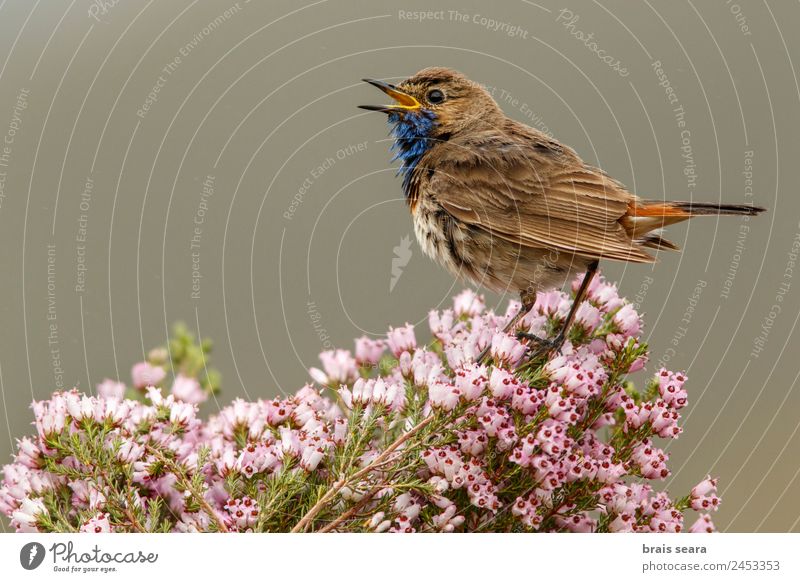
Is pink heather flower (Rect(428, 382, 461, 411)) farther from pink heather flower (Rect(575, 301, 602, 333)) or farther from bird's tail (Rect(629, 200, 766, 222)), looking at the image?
bird's tail (Rect(629, 200, 766, 222))

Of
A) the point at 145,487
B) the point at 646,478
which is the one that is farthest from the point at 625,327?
the point at 145,487

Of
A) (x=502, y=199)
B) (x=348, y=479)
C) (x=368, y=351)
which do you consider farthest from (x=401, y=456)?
(x=502, y=199)

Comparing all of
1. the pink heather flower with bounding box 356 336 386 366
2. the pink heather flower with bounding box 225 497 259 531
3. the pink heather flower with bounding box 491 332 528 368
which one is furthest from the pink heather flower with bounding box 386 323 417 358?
the pink heather flower with bounding box 225 497 259 531

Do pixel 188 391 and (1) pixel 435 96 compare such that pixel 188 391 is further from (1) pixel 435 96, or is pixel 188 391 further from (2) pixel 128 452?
(1) pixel 435 96

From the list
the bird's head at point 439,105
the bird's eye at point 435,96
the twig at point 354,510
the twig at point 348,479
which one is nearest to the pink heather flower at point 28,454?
the twig at point 348,479
